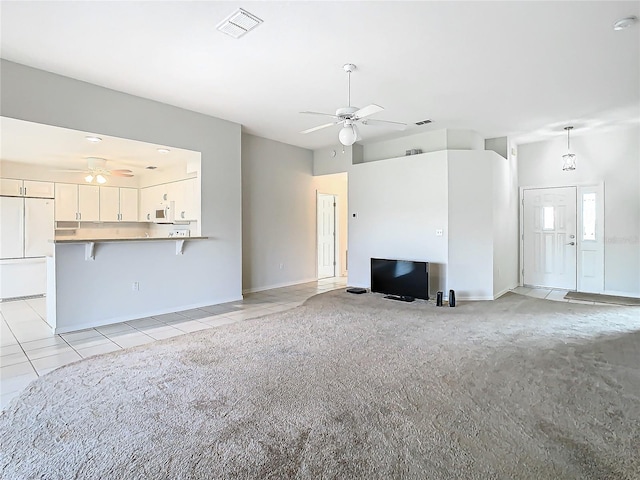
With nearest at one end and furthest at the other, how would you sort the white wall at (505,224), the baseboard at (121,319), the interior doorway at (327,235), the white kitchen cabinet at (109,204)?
1. the baseboard at (121,319)
2. the white wall at (505,224)
3. the white kitchen cabinet at (109,204)
4. the interior doorway at (327,235)

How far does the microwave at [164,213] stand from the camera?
683cm

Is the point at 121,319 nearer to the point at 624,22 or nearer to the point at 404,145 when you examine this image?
the point at 404,145

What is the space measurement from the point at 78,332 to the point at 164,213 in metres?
3.22

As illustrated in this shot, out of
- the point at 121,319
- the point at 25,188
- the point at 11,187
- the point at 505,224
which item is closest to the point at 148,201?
the point at 25,188

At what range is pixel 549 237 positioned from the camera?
23.7 feet

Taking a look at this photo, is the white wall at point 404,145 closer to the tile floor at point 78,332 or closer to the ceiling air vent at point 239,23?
the tile floor at point 78,332

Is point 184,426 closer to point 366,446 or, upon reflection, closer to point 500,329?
point 366,446

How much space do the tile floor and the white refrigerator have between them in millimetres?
347

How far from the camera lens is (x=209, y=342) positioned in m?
3.93

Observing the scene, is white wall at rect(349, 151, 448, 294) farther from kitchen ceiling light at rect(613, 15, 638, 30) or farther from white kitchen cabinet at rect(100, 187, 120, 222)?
white kitchen cabinet at rect(100, 187, 120, 222)

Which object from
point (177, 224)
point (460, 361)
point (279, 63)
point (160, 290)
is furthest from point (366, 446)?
point (177, 224)

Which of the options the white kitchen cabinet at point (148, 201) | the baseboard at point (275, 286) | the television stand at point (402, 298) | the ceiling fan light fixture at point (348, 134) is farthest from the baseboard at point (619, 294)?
the white kitchen cabinet at point (148, 201)

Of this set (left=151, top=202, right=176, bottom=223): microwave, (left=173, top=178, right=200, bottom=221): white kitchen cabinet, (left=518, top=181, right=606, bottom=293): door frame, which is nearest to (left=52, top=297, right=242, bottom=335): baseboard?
(left=173, top=178, right=200, bottom=221): white kitchen cabinet

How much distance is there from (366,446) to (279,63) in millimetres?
3628
